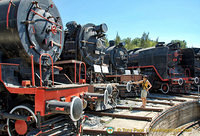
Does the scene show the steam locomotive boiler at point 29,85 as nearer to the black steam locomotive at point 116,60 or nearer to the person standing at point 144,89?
the person standing at point 144,89

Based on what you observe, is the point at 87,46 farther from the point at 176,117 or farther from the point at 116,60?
the point at 176,117

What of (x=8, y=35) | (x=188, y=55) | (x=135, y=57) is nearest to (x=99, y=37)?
(x=8, y=35)

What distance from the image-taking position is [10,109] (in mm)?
3816

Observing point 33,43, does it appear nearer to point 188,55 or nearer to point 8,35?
point 8,35

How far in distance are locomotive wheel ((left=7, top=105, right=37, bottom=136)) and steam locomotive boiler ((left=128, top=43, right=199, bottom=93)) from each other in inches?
391

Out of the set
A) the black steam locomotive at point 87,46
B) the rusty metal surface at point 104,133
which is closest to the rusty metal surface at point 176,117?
the rusty metal surface at point 104,133

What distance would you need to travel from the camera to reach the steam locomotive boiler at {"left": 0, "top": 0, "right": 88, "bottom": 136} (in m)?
3.23

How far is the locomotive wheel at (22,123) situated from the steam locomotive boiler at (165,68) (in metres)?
9.93

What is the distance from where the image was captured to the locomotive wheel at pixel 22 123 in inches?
133

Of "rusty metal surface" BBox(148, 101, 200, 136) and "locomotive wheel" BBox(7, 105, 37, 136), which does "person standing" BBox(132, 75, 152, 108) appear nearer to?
"rusty metal surface" BBox(148, 101, 200, 136)

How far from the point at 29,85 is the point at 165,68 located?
32.3 feet

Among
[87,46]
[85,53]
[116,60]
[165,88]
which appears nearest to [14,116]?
[85,53]

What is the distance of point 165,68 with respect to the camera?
11.4 metres

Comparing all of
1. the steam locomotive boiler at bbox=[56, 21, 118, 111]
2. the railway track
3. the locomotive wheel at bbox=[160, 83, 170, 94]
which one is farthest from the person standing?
the locomotive wheel at bbox=[160, 83, 170, 94]
